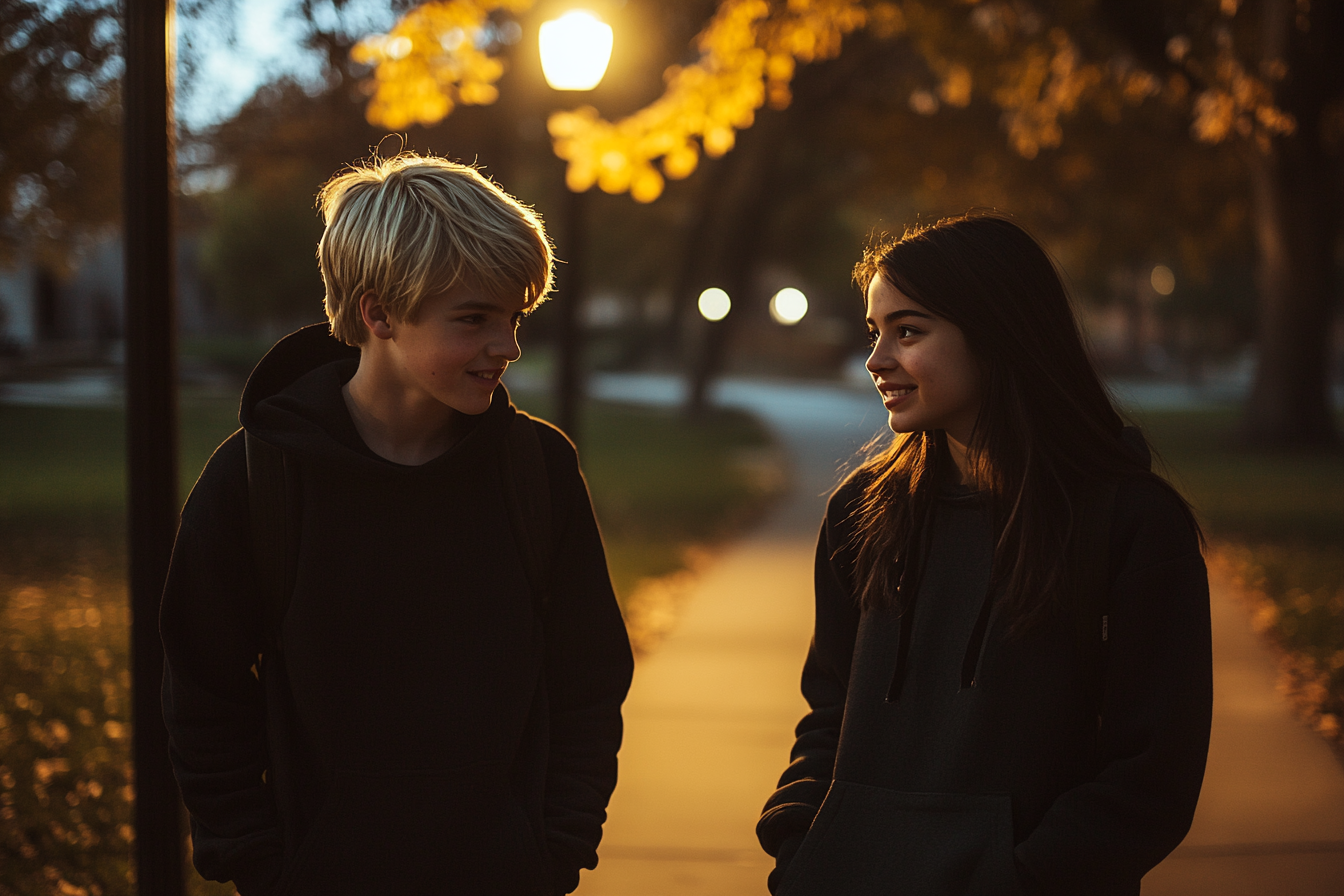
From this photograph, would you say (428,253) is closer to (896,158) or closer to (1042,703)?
(1042,703)

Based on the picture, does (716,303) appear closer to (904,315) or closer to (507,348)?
(904,315)

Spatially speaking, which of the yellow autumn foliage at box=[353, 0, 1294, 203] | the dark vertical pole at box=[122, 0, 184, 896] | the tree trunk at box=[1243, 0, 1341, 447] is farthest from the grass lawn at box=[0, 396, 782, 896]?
the tree trunk at box=[1243, 0, 1341, 447]

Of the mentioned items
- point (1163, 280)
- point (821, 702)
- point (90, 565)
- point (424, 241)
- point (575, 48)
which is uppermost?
point (1163, 280)

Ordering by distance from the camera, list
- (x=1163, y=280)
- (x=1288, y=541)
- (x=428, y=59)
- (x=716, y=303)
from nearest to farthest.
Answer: (x=428, y=59) < (x=1288, y=541) < (x=716, y=303) < (x=1163, y=280)

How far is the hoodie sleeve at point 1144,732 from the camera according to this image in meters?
1.90

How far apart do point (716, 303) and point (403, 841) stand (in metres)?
19.6

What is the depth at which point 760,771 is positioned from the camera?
5.18 metres

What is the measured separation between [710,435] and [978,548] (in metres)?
20.8

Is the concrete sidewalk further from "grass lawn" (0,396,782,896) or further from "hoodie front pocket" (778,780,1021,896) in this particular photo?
"hoodie front pocket" (778,780,1021,896)

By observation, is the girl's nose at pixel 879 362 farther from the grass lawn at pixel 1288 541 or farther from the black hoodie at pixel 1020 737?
the grass lawn at pixel 1288 541

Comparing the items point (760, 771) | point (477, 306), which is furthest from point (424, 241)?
point (760, 771)

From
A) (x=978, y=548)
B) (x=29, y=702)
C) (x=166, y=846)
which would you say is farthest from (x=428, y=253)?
(x=29, y=702)

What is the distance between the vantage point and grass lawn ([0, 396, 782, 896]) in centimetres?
435

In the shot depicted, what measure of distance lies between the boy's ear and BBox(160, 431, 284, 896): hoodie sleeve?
1.02 feet
